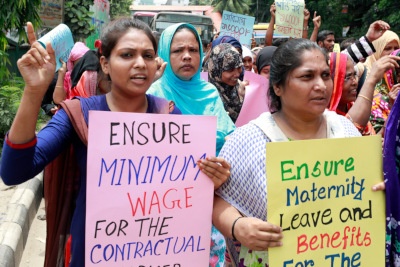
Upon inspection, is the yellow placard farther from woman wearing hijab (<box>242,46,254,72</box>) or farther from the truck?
the truck

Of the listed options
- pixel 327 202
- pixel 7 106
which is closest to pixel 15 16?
pixel 7 106

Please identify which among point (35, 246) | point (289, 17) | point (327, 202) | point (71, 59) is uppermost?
point (289, 17)

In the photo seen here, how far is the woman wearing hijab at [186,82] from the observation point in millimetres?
3289

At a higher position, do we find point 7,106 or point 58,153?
point 7,106

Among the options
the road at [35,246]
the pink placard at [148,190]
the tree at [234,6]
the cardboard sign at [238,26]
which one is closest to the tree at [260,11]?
the tree at [234,6]

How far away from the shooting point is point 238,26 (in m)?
8.02

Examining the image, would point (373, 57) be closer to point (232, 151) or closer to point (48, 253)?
point (232, 151)

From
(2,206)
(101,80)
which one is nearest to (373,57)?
(101,80)

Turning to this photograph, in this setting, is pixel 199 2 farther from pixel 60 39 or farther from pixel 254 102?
pixel 60 39

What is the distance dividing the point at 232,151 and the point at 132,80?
1.53 feet

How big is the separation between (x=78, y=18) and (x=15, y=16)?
14.4 ft

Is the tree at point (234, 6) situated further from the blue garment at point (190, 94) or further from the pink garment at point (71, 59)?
the blue garment at point (190, 94)

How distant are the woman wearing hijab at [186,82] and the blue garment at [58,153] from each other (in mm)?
1120

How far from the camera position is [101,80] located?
3664mm
